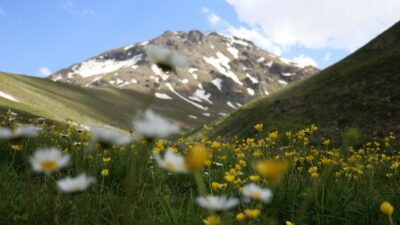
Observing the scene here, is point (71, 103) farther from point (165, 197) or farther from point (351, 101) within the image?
point (165, 197)

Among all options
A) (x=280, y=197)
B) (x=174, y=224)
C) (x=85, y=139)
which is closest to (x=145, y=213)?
(x=174, y=224)

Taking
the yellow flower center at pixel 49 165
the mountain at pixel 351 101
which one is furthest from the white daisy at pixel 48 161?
the mountain at pixel 351 101

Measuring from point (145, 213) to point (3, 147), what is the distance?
9.04 feet

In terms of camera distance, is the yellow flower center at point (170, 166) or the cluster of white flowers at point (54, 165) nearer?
the yellow flower center at point (170, 166)

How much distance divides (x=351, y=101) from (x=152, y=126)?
83.8 feet

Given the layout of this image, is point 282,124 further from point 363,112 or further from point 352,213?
point 352,213

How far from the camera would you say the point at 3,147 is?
5.20 meters

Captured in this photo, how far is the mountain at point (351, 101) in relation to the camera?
75.4 ft

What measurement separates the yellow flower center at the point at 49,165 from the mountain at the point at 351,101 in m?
21.1

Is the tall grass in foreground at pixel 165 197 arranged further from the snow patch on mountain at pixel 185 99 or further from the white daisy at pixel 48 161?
the snow patch on mountain at pixel 185 99

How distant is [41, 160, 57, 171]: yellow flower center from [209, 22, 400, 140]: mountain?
2115 centimetres

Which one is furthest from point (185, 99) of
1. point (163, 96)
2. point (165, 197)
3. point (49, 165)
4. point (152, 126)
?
point (49, 165)

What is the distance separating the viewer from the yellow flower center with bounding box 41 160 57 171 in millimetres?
2145

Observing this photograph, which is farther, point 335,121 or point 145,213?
point 335,121
